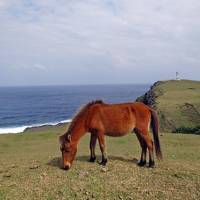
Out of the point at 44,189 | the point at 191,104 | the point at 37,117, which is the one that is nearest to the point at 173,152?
the point at 44,189

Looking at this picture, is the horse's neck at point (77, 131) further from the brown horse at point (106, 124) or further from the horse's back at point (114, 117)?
the horse's back at point (114, 117)

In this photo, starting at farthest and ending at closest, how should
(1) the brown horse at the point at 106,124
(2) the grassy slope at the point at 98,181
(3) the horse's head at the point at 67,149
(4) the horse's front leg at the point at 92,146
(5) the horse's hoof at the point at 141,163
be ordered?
1. (4) the horse's front leg at the point at 92,146
2. (5) the horse's hoof at the point at 141,163
3. (1) the brown horse at the point at 106,124
4. (3) the horse's head at the point at 67,149
5. (2) the grassy slope at the point at 98,181

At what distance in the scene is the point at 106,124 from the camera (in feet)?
34.4

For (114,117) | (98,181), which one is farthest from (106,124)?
(98,181)

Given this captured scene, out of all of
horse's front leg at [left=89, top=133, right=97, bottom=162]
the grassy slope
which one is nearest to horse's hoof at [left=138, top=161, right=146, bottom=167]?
the grassy slope

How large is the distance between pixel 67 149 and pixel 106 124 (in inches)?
48.7

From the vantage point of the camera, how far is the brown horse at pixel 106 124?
10.2 m

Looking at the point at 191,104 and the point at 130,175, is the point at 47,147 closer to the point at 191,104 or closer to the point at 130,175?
the point at 130,175

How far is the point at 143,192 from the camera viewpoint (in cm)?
896

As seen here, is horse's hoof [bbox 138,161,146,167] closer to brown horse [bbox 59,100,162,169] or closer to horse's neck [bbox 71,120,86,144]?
brown horse [bbox 59,100,162,169]

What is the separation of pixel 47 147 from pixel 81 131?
34.3ft

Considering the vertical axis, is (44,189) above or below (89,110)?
below

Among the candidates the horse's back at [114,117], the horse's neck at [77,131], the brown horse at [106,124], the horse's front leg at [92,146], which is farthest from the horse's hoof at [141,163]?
the horse's neck at [77,131]

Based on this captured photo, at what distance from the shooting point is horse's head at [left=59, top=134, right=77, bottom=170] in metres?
10.1
